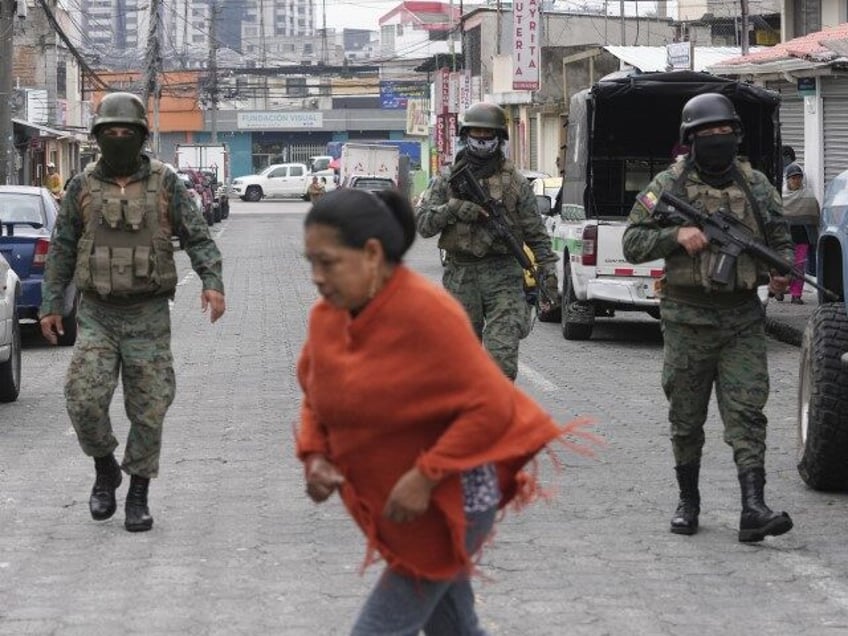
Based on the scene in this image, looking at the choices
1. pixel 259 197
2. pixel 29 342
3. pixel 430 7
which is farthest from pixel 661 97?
pixel 430 7

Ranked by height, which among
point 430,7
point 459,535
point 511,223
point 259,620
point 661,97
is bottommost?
point 259,620

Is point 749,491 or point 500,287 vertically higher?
point 500,287

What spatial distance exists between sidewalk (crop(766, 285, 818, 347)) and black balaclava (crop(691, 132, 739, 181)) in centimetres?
923

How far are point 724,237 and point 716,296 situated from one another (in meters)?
0.26

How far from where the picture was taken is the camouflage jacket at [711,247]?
7.54 metres

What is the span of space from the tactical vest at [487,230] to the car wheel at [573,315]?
791 centimetres

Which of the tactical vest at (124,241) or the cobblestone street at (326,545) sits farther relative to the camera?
the tactical vest at (124,241)

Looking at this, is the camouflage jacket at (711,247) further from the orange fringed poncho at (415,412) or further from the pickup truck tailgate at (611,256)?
the pickup truck tailgate at (611,256)

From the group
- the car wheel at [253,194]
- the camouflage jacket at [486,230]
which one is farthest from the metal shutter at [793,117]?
the car wheel at [253,194]

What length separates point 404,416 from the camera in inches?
161

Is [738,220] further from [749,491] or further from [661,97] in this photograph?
[661,97]

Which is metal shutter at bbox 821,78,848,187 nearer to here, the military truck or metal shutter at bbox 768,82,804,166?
metal shutter at bbox 768,82,804,166

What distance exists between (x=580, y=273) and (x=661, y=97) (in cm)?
193

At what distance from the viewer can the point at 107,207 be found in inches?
312
